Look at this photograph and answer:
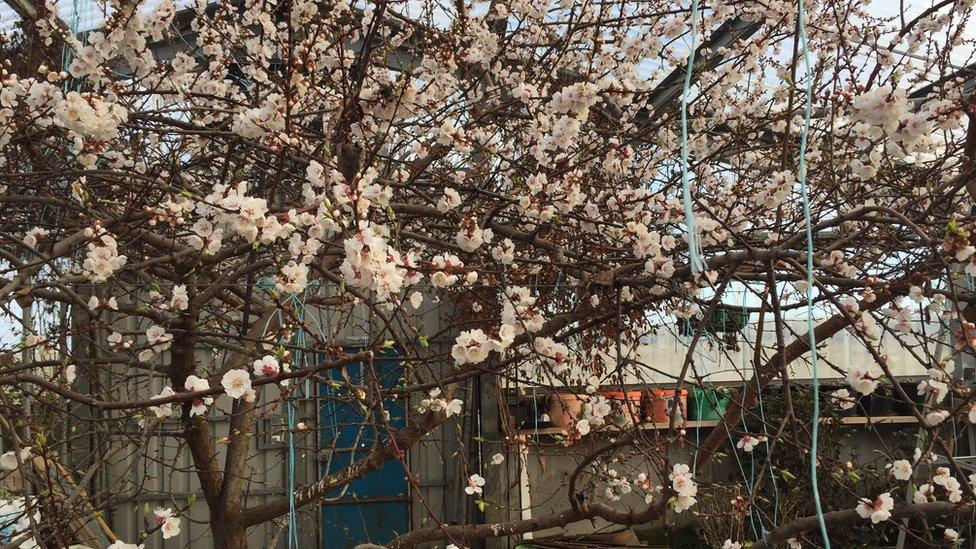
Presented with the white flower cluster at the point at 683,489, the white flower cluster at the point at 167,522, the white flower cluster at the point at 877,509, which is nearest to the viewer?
the white flower cluster at the point at 877,509

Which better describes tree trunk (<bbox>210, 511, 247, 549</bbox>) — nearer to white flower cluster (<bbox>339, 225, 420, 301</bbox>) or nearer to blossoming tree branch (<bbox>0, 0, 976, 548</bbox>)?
blossoming tree branch (<bbox>0, 0, 976, 548</bbox>)

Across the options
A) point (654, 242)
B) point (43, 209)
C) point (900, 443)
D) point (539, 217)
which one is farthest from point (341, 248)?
point (900, 443)

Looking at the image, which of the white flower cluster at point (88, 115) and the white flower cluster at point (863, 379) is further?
the white flower cluster at point (863, 379)

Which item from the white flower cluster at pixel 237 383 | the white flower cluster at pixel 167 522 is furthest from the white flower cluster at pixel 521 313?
the white flower cluster at pixel 167 522

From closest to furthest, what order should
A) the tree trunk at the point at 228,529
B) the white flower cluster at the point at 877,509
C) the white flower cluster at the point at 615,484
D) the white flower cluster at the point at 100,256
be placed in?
the white flower cluster at the point at 877,509 < the white flower cluster at the point at 100,256 < the tree trunk at the point at 228,529 < the white flower cluster at the point at 615,484

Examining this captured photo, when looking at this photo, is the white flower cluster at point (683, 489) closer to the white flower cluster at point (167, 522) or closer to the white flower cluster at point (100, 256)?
the white flower cluster at point (167, 522)

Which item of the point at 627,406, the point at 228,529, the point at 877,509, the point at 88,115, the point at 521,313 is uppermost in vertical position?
the point at 88,115

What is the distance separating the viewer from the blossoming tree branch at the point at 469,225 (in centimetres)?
191

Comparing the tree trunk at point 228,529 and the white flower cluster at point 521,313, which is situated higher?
the white flower cluster at point 521,313

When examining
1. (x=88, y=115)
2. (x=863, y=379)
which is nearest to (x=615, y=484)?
Answer: (x=863, y=379)

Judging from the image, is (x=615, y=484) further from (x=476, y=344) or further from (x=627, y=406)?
(x=476, y=344)

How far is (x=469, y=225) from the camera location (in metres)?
2.11

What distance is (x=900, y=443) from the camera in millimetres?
5289

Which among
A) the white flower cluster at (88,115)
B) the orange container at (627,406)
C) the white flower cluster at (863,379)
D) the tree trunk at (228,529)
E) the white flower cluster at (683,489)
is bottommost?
the tree trunk at (228,529)
